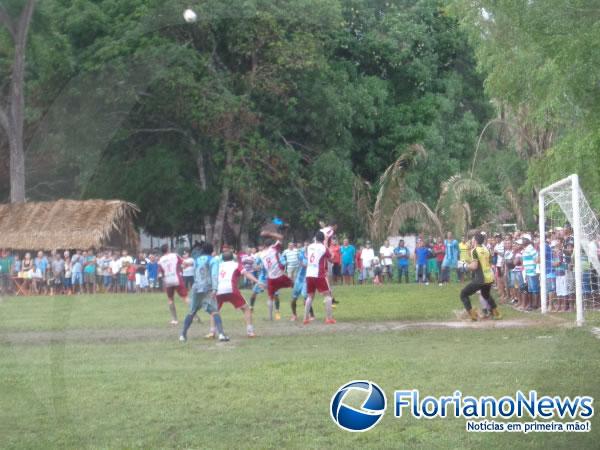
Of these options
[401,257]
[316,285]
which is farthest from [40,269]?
[316,285]

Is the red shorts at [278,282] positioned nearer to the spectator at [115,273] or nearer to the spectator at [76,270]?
the spectator at [115,273]

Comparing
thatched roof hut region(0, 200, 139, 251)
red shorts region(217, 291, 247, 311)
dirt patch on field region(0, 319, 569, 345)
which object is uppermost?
thatched roof hut region(0, 200, 139, 251)

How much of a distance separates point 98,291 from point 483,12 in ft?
59.0

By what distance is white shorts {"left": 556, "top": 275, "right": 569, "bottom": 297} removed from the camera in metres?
20.7

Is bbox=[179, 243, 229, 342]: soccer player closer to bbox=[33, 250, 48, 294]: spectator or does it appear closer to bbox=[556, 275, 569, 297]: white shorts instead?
bbox=[556, 275, 569, 297]: white shorts

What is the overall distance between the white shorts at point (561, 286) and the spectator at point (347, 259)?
16411 millimetres

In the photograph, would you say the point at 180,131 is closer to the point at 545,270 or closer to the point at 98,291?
the point at 98,291

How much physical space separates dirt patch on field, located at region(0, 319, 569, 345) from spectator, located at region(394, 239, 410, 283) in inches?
617

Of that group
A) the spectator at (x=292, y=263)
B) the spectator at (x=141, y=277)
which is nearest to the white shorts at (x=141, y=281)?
the spectator at (x=141, y=277)

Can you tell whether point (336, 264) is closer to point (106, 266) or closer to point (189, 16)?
point (106, 266)

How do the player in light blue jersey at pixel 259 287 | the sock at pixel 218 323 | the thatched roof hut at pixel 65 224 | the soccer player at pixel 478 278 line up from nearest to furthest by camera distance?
the sock at pixel 218 323 → the soccer player at pixel 478 278 → the player in light blue jersey at pixel 259 287 → the thatched roof hut at pixel 65 224

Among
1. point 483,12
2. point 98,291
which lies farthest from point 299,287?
point 98,291

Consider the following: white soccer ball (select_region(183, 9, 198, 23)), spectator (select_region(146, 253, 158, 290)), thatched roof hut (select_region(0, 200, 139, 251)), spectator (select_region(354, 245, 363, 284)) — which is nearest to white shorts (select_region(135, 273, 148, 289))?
spectator (select_region(146, 253, 158, 290))

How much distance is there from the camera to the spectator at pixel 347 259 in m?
37.1
